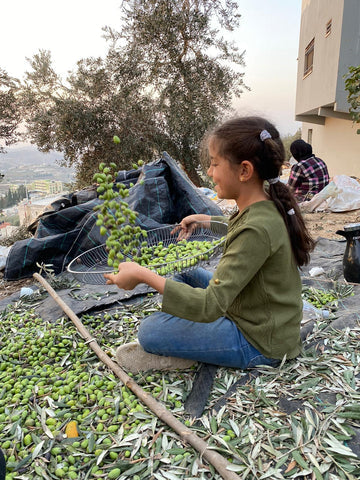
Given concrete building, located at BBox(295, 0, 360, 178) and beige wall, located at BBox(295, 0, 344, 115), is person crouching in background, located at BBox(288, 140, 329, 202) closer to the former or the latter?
concrete building, located at BBox(295, 0, 360, 178)

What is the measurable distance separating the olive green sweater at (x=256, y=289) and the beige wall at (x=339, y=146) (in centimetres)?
893

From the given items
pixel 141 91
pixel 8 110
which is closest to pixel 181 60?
pixel 141 91

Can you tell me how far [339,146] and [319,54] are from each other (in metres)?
2.71

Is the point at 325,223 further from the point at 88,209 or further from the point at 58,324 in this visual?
the point at 58,324

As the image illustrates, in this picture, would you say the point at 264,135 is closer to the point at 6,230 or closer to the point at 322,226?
the point at 322,226

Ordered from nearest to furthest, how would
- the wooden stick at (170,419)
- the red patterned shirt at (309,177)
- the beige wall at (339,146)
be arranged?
the wooden stick at (170,419) → the red patterned shirt at (309,177) → the beige wall at (339,146)

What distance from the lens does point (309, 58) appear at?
12.7 meters

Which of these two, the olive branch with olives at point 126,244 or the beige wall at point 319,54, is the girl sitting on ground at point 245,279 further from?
the beige wall at point 319,54

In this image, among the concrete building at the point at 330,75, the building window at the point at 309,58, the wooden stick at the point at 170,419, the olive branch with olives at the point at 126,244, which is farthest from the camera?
the building window at the point at 309,58

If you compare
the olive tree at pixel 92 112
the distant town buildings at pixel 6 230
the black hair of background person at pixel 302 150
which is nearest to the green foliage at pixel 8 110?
the olive tree at pixel 92 112

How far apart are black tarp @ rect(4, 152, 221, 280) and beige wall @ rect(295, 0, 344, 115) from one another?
6.67 meters

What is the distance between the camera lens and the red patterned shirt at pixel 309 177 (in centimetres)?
635

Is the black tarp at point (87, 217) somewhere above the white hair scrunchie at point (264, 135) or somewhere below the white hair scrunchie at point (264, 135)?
below

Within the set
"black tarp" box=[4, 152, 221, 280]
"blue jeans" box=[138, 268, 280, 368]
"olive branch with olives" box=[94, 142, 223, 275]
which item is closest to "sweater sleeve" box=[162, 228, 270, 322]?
"olive branch with olives" box=[94, 142, 223, 275]
